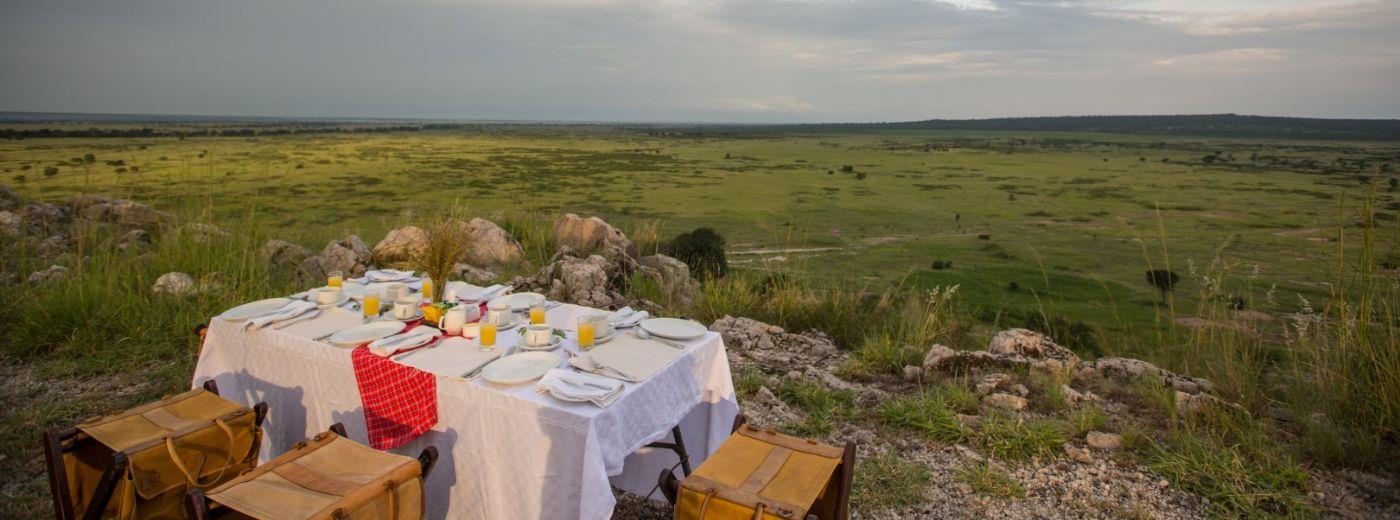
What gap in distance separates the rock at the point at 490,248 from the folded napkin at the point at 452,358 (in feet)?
18.1

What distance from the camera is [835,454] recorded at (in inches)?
98.4

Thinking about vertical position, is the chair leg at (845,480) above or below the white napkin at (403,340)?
below

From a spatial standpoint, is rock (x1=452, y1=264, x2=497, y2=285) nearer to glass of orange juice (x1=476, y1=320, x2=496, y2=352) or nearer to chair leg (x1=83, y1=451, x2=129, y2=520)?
glass of orange juice (x1=476, y1=320, x2=496, y2=352)

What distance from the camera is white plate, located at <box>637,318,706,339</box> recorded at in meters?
3.07

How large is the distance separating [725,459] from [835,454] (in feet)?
1.35

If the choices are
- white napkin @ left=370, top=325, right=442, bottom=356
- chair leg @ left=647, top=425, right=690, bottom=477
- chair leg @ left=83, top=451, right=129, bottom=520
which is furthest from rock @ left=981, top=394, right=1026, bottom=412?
chair leg @ left=83, top=451, right=129, bottom=520

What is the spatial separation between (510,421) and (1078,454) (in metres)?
3.11

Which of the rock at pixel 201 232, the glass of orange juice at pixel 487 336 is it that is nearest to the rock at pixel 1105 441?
the glass of orange juice at pixel 487 336

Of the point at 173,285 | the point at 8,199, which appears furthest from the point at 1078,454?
the point at 8,199

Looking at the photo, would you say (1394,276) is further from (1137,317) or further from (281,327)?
(1137,317)

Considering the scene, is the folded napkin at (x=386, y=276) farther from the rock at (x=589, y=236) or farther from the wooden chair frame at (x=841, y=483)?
the rock at (x=589, y=236)

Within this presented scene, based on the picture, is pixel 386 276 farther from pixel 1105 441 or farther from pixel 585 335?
pixel 1105 441

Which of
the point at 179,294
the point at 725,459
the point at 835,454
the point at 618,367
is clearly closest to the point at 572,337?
the point at 618,367

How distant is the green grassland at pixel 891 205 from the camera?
1414cm
